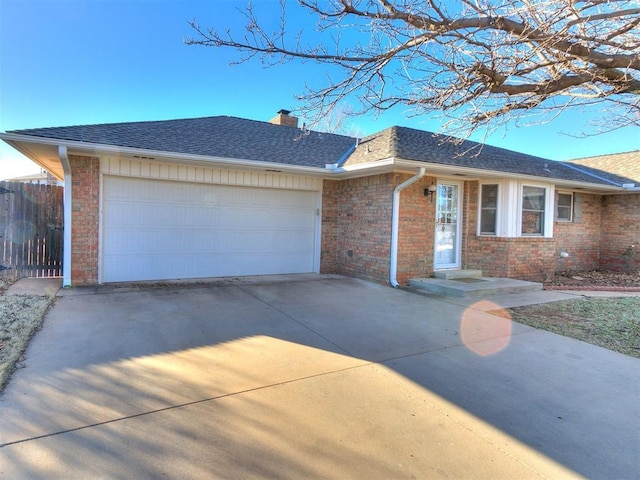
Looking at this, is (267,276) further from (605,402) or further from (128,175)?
(605,402)

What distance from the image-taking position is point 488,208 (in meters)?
9.48

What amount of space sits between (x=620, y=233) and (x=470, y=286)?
747cm

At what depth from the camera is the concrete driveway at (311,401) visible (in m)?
2.28

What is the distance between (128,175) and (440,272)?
7.36m

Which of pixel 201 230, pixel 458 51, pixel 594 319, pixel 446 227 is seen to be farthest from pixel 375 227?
pixel 458 51

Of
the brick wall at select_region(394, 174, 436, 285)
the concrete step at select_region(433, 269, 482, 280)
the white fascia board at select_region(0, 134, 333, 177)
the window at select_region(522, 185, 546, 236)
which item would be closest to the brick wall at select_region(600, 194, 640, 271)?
the window at select_region(522, 185, 546, 236)

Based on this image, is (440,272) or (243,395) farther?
(440,272)

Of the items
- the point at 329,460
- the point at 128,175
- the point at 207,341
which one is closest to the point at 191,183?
the point at 128,175

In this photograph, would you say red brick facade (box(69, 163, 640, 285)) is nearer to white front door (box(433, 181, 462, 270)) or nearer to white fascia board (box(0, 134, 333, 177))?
white front door (box(433, 181, 462, 270))

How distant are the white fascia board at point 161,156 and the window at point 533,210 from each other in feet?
16.8

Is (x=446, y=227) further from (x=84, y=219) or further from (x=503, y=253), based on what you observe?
(x=84, y=219)

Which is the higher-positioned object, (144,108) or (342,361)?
(144,108)

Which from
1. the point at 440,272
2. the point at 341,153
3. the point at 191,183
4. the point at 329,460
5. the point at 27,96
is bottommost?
the point at 329,460

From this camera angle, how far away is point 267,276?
920 cm
